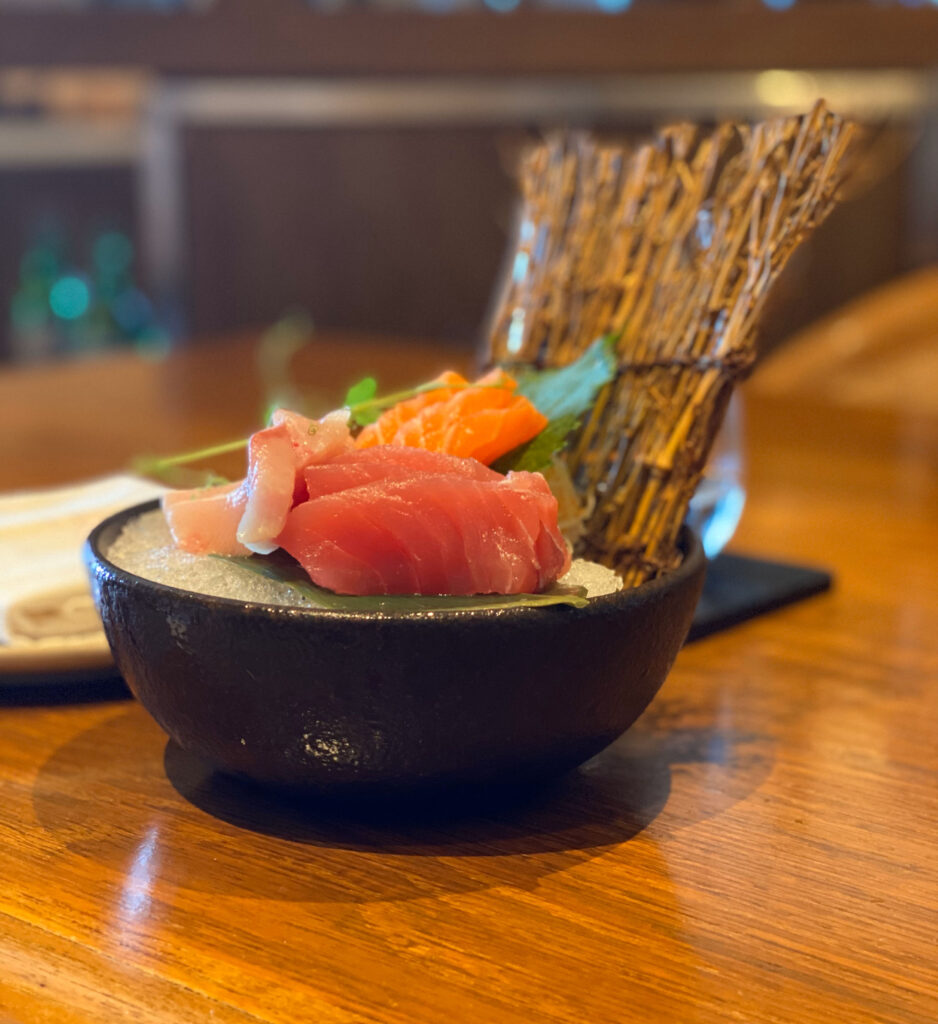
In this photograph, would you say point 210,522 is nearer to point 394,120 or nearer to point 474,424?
point 474,424

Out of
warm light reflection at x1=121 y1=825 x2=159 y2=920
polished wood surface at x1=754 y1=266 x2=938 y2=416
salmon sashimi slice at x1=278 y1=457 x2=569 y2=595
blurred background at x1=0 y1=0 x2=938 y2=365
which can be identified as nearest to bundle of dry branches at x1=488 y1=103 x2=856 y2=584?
salmon sashimi slice at x1=278 y1=457 x2=569 y2=595

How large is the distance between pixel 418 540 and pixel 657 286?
1.12ft

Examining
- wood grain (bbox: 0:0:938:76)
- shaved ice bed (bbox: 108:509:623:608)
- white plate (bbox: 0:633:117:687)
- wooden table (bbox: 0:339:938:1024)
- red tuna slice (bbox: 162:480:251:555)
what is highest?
wood grain (bbox: 0:0:938:76)

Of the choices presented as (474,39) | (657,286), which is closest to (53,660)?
(657,286)

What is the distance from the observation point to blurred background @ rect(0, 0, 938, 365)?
3295mm

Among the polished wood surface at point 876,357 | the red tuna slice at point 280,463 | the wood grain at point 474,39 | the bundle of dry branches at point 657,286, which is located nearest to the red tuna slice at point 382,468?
the red tuna slice at point 280,463

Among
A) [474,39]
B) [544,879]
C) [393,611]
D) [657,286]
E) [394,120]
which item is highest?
[474,39]

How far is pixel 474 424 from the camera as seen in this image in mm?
657

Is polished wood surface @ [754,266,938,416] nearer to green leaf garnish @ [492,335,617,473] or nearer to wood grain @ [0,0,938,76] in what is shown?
wood grain @ [0,0,938,76]

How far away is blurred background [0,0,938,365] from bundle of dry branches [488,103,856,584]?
2432mm

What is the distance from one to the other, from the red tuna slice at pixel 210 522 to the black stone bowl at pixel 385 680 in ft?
Answer: 0.12

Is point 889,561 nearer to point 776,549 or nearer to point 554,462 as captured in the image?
point 776,549

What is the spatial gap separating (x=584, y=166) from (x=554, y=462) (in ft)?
0.99

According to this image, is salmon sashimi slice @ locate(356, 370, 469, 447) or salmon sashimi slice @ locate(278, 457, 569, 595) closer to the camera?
salmon sashimi slice @ locate(278, 457, 569, 595)
